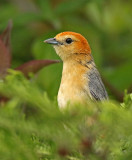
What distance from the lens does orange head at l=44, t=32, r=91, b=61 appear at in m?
3.90

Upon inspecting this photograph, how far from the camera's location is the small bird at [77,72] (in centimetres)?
338

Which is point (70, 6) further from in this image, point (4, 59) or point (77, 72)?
point (4, 59)

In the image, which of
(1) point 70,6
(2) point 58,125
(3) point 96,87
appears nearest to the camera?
(2) point 58,125

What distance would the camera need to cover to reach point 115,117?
3.36ft

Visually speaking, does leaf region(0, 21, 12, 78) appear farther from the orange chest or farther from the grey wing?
the grey wing

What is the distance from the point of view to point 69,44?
4035 mm

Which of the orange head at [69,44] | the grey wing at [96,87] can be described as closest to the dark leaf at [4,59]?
the grey wing at [96,87]

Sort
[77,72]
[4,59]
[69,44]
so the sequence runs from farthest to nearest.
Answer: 1. [69,44]
2. [77,72]
3. [4,59]

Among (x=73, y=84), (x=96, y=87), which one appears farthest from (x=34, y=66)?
(x=96, y=87)

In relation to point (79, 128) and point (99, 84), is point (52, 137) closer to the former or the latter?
point (79, 128)

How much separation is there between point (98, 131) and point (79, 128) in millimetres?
56

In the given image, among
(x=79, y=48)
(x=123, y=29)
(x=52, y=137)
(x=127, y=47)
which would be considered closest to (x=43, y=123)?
(x=52, y=137)

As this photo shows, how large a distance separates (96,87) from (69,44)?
61 centimetres

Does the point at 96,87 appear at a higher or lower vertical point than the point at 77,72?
lower
